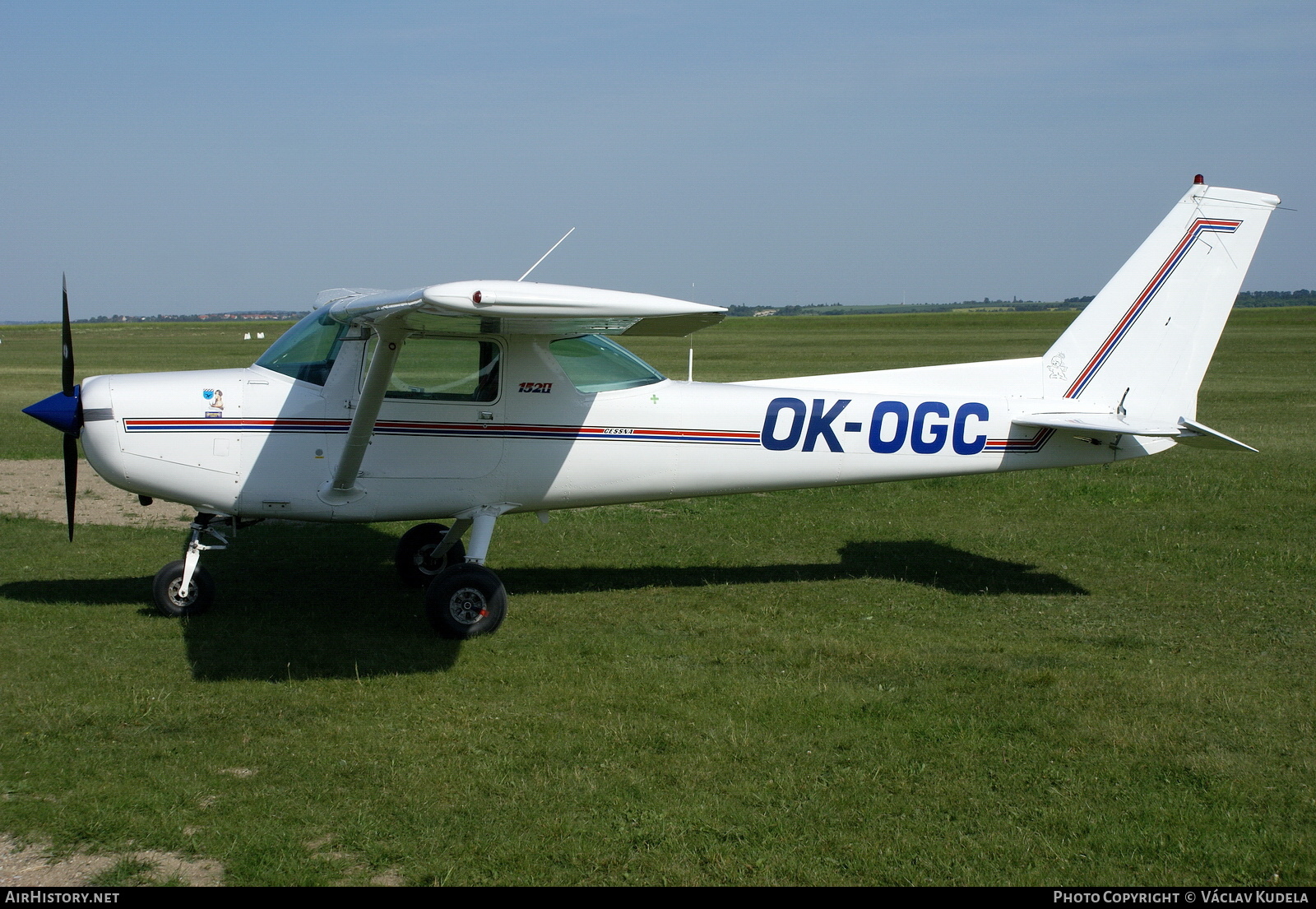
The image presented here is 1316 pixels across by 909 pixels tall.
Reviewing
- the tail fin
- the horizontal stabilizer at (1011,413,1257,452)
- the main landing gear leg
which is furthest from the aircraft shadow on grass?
the tail fin

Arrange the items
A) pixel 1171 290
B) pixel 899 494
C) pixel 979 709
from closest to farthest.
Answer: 1. pixel 979 709
2. pixel 1171 290
3. pixel 899 494

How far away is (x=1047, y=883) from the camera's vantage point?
3.99 meters

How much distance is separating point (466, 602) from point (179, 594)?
228 centimetres

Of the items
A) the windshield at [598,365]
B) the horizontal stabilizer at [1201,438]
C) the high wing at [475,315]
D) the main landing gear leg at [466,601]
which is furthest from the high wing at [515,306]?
the horizontal stabilizer at [1201,438]

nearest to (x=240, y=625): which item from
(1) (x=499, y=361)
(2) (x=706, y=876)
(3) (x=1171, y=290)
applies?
(1) (x=499, y=361)

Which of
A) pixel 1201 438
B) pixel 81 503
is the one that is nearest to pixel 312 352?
pixel 81 503

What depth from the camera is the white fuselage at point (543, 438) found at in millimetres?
7242

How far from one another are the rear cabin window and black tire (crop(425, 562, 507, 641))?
128cm

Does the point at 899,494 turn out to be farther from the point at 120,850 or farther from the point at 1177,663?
the point at 120,850

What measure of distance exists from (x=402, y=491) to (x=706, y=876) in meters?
4.24

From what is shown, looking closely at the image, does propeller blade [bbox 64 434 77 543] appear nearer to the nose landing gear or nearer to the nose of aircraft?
the nose of aircraft

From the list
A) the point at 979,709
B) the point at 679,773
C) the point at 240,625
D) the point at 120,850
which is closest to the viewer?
the point at 120,850

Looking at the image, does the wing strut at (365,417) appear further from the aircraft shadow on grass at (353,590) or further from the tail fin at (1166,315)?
the tail fin at (1166,315)

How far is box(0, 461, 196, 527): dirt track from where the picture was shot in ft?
37.0
